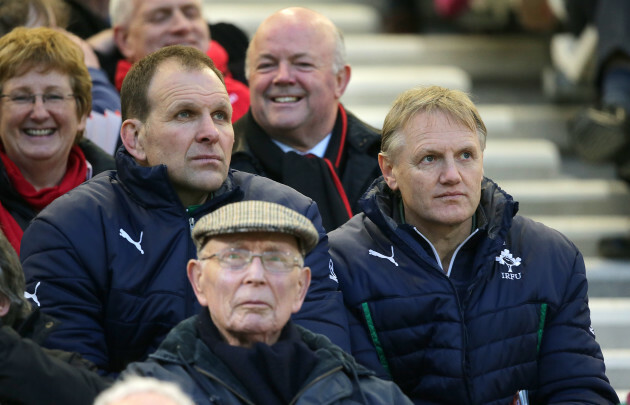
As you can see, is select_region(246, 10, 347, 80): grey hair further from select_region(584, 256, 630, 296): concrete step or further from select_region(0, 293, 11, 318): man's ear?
select_region(0, 293, 11, 318): man's ear

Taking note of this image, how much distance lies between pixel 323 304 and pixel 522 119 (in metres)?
3.83

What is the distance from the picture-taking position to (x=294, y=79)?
15.9 feet

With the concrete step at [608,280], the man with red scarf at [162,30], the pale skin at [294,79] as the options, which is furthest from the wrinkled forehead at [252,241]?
the concrete step at [608,280]

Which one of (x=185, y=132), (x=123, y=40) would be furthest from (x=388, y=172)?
(x=123, y=40)

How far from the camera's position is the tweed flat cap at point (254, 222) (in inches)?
117

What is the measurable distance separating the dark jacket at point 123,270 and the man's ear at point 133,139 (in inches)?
5.6

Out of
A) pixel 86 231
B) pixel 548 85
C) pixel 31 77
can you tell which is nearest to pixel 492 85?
pixel 548 85

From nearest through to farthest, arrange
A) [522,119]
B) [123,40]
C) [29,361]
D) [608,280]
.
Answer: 1. [29,361]
2. [123,40]
3. [608,280]
4. [522,119]

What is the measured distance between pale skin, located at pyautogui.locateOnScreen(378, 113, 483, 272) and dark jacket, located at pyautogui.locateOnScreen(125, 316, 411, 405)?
2.80 ft

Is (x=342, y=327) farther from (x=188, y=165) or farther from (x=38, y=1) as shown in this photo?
(x=38, y=1)

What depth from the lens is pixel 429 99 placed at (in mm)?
3885

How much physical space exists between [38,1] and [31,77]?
0.79m

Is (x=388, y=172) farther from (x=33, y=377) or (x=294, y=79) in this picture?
(x=33, y=377)

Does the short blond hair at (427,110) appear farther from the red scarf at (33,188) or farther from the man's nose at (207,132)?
the red scarf at (33,188)
